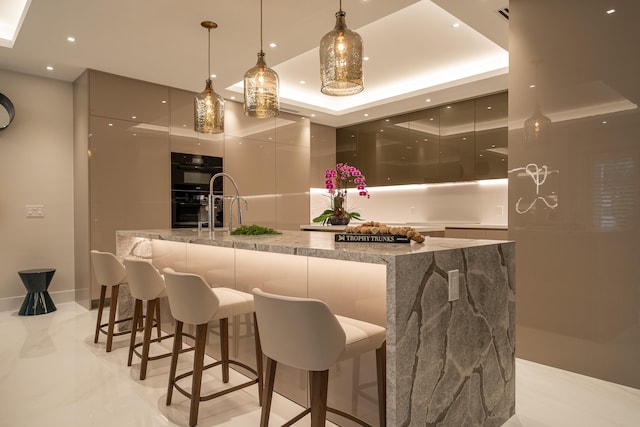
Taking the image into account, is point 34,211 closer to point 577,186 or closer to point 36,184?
point 36,184

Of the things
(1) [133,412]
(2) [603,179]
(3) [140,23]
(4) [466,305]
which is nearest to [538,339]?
(2) [603,179]

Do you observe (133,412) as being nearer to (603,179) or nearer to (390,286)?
(390,286)

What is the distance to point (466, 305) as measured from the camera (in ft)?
5.87

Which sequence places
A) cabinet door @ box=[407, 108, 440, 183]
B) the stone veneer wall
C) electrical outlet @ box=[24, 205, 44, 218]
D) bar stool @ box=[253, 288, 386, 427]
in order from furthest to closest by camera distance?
cabinet door @ box=[407, 108, 440, 183]
electrical outlet @ box=[24, 205, 44, 218]
the stone veneer wall
bar stool @ box=[253, 288, 386, 427]

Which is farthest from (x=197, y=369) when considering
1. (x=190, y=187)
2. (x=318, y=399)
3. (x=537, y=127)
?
(x=190, y=187)

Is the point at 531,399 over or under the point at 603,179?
under

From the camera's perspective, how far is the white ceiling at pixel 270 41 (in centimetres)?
305

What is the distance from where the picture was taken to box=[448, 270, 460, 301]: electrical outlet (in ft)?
5.50

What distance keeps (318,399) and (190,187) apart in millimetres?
4091

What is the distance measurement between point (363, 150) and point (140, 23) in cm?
409

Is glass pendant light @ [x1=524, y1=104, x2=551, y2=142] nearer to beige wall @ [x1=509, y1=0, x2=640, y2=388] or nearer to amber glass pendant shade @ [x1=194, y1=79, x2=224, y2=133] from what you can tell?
beige wall @ [x1=509, y1=0, x2=640, y2=388]

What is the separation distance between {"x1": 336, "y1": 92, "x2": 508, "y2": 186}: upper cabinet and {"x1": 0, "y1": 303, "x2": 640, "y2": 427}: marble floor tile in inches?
117

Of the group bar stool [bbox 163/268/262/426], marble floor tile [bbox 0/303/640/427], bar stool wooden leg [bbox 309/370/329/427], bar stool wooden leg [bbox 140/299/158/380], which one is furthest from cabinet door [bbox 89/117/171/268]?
bar stool wooden leg [bbox 309/370/329/427]

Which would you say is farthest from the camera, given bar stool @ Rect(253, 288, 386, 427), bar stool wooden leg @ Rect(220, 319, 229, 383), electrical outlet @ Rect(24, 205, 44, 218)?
electrical outlet @ Rect(24, 205, 44, 218)
